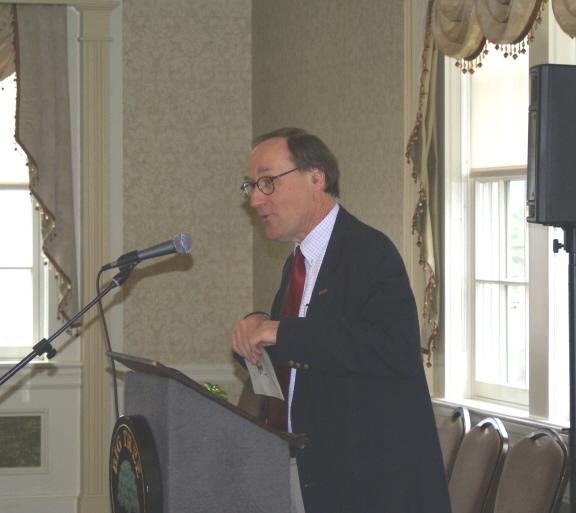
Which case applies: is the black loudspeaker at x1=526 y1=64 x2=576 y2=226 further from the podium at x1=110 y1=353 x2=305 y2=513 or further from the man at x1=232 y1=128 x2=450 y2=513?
the podium at x1=110 y1=353 x2=305 y2=513

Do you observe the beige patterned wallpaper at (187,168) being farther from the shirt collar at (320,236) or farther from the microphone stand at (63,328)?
the shirt collar at (320,236)

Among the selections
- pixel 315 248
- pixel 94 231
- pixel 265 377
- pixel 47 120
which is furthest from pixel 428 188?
pixel 47 120

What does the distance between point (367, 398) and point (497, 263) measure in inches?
78.3

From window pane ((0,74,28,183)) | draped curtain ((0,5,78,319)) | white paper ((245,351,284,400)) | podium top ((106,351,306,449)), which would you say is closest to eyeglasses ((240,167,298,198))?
white paper ((245,351,284,400))

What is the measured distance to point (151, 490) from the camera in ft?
6.90

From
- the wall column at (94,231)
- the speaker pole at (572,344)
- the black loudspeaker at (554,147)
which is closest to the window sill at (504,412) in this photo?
the speaker pole at (572,344)

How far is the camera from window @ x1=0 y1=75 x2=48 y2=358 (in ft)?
19.9

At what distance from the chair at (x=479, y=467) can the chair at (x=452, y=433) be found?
0.06 meters

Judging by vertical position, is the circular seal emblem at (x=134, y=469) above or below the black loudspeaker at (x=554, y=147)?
below

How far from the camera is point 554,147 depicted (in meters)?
2.55

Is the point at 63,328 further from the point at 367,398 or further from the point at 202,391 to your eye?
the point at 367,398

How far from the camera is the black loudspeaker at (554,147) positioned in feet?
8.32

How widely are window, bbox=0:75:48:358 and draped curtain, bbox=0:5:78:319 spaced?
0.18 meters

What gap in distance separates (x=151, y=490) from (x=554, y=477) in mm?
1493
